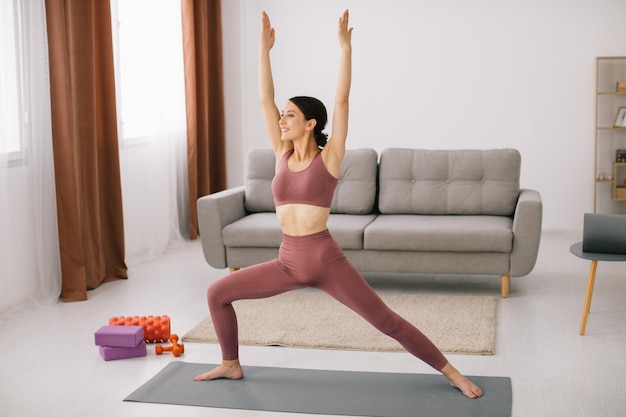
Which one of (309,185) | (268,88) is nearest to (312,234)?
(309,185)

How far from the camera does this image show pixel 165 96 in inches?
247

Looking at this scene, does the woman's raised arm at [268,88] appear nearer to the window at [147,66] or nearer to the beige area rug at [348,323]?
the beige area rug at [348,323]

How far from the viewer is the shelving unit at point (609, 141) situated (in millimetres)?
6652

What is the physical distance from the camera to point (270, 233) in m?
4.78

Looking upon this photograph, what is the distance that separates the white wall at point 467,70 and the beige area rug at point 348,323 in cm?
266

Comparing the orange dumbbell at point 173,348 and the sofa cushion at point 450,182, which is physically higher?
the sofa cushion at point 450,182

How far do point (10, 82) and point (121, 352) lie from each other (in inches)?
66.5

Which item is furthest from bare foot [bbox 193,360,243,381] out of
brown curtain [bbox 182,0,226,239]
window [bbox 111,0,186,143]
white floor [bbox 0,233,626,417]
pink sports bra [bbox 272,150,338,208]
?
brown curtain [bbox 182,0,226,239]

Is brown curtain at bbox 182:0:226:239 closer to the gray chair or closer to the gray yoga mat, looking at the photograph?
the gray yoga mat

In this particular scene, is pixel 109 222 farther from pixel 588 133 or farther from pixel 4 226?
pixel 588 133

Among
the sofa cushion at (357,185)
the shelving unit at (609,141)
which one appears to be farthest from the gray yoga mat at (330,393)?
the shelving unit at (609,141)

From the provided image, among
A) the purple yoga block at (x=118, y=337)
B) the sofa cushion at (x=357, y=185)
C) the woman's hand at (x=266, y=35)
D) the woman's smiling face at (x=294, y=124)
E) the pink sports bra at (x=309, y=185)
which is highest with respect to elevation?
the woman's hand at (x=266, y=35)

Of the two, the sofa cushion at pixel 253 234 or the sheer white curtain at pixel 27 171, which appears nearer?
the sheer white curtain at pixel 27 171

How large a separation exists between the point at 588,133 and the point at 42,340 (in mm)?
4744
